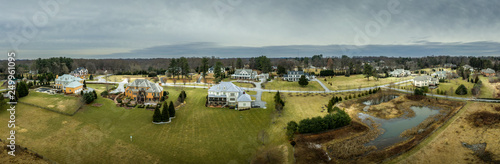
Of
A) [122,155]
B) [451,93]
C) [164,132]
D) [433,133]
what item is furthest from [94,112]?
[451,93]

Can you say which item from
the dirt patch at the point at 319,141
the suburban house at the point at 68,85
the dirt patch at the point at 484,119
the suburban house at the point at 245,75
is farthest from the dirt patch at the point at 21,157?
the suburban house at the point at 245,75

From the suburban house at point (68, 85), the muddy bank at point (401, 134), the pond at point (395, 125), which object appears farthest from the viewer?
the suburban house at point (68, 85)

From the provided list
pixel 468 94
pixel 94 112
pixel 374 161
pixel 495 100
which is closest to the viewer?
pixel 374 161

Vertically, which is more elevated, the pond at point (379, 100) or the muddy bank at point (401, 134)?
the pond at point (379, 100)

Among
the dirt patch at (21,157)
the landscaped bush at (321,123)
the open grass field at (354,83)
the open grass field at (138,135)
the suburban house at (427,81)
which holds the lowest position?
the dirt patch at (21,157)

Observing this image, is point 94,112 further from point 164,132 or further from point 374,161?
point 374,161

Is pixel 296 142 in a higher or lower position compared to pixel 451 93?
lower

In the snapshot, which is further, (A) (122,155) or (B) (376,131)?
(B) (376,131)

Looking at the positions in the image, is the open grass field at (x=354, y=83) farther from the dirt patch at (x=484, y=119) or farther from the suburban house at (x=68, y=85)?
the suburban house at (x=68, y=85)
